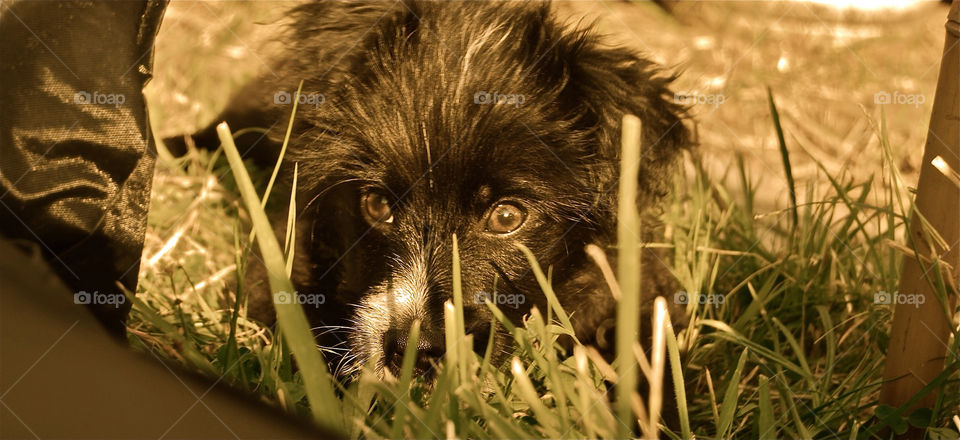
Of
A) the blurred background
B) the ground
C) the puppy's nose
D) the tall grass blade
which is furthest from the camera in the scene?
the blurred background

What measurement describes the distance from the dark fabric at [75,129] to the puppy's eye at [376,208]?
76 cm

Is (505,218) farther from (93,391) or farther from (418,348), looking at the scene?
(93,391)

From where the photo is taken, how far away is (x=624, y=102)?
265 centimetres

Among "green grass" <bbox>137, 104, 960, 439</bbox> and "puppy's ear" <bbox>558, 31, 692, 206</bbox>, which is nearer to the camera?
"green grass" <bbox>137, 104, 960, 439</bbox>

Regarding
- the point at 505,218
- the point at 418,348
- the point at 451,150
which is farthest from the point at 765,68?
the point at 418,348

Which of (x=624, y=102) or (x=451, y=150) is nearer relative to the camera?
(x=451, y=150)

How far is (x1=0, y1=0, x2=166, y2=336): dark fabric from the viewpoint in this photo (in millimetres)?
2004

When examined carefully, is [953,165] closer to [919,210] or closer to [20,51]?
[919,210]

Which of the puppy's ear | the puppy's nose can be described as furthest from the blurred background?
the puppy's nose

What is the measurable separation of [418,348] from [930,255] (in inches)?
57.7

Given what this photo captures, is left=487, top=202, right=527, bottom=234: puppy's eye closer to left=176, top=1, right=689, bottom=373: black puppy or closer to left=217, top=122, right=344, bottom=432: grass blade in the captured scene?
left=176, top=1, right=689, bottom=373: black puppy

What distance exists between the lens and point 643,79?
276 centimetres

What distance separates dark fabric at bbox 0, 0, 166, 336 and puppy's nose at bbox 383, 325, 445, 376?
78 cm

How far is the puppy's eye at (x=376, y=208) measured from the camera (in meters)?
2.60
